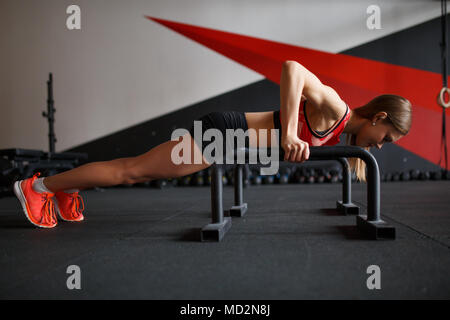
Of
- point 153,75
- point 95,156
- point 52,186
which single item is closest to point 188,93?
point 153,75

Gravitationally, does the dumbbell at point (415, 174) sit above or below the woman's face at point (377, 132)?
below

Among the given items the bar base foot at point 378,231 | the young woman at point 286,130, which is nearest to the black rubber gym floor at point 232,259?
the bar base foot at point 378,231

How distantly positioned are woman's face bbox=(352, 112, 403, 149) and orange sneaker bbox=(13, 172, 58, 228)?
128 cm

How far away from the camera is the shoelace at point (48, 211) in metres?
1.24

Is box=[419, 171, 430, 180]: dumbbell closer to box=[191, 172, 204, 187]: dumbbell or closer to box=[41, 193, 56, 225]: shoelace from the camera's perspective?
box=[191, 172, 204, 187]: dumbbell

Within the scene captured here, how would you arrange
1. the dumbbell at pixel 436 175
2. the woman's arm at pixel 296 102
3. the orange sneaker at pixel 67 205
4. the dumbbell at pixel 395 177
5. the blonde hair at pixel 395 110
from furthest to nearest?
the dumbbell at pixel 395 177
the dumbbell at pixel 436 175
the orange sneaker at pixel 67 205
the blonde hair at pixel 395 110
the woman's arm at pixel 296 102

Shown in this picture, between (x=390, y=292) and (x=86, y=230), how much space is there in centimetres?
108


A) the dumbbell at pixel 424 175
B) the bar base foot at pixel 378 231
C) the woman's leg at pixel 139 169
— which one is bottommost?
the bar base foot at pixel 378 231

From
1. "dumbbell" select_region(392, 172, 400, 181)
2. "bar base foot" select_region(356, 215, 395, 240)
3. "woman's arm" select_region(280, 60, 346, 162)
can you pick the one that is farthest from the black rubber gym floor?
"dumbbell" select_region(392, 172, 400, 181)

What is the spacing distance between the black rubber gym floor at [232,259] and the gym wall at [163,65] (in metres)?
2.63

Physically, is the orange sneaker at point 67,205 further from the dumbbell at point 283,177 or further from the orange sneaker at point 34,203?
the dumbbell at point 283,177

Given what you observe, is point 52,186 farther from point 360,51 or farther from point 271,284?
point 360,51

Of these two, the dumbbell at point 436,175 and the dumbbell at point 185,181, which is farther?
the dumbbell at point 185,181
